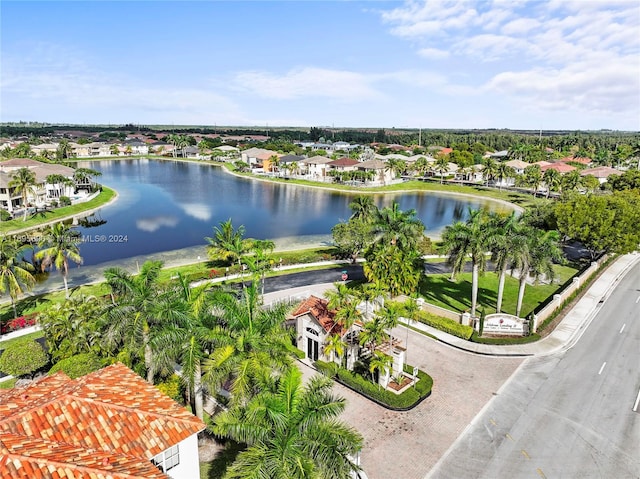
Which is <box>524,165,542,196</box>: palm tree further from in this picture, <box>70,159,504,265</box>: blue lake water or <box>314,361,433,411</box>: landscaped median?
<box>314,361,433,411</box>: landscaped median

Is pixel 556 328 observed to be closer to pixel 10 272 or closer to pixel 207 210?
pixel 10 272

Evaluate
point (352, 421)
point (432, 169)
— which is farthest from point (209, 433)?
point (432, 169)

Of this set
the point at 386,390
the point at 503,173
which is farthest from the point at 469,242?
the point at 503,173

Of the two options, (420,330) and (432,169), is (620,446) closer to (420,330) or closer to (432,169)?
(420,330)

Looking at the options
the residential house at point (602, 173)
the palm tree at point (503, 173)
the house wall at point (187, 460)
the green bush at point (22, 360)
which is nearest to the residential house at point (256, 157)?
the palm tree at point (503, 173)

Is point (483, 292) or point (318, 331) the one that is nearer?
point (318, 331)

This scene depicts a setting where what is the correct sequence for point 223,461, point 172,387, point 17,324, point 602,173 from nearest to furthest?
point 223,461 → point 172,387 → point 17,324 → point 602,173

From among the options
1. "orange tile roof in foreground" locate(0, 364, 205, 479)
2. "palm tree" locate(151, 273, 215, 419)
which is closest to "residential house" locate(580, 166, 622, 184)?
"palm tree" locate(151, 273, 215, 419)
